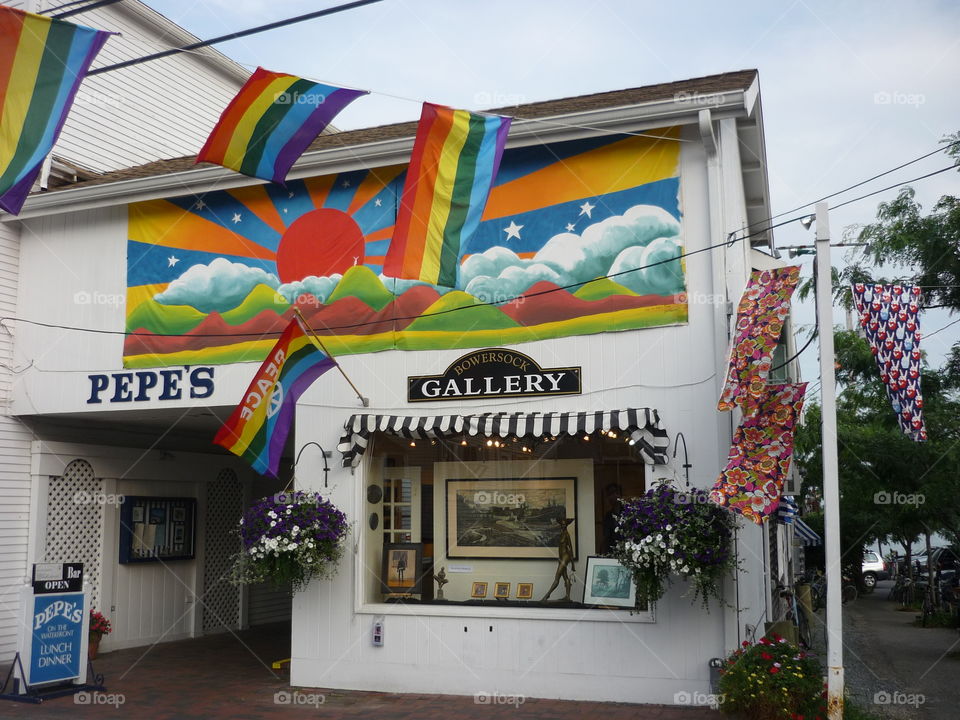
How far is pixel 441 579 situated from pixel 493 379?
253cm

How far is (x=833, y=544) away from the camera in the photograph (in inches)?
310

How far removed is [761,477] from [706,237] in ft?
9.48

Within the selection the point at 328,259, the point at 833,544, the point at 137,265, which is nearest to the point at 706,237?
the point at 833,544

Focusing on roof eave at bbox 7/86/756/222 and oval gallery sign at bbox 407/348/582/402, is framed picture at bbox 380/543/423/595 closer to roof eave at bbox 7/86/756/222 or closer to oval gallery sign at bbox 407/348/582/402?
oval gallery sign at bbox 407/348/582/402

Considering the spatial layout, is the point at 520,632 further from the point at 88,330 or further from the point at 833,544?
the point at 88,330

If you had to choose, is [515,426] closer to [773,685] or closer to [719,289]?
[719,289]

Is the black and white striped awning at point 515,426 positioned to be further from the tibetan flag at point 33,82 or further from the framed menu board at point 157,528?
the framed menu board at point 157,528

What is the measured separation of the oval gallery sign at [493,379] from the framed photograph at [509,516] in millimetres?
1151

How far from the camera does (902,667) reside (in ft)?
43.5

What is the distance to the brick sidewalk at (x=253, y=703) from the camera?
9477 millimetres

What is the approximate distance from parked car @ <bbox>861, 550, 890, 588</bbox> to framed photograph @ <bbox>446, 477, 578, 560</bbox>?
2439cm

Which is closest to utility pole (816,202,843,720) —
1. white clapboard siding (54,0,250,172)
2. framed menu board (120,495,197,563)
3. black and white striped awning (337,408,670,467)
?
black and white striped awning (337,408,670,467)

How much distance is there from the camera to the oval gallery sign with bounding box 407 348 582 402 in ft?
34.6

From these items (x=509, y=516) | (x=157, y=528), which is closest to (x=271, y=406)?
(x=509, y=516)
